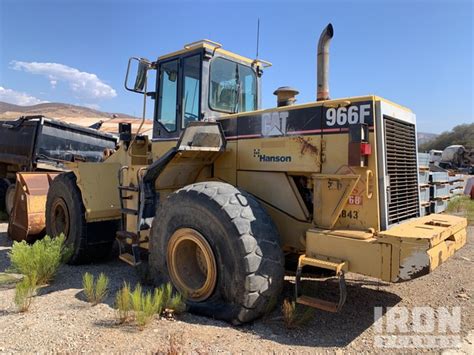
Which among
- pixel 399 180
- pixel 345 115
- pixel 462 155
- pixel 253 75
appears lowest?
pixel 399 180

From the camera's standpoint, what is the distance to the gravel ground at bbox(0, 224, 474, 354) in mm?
3418

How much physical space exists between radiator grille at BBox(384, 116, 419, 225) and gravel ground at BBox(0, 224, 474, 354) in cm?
105

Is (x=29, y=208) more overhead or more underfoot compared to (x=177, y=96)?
more underfoot

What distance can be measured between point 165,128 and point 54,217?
258 centimetres

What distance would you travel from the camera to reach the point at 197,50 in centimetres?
539

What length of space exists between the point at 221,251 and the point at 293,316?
2.96 ft

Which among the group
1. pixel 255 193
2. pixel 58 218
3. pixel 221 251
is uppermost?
pixel 255 193

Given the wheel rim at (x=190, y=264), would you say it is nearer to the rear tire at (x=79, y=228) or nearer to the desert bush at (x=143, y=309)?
the desert bush at (x=143, y=309)

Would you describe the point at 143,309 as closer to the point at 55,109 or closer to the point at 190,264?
the point at 190,264

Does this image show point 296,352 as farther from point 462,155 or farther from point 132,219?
point 462,155

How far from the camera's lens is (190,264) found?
459 centimetres

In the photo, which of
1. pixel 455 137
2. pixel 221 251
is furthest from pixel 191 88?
pixel 455 137

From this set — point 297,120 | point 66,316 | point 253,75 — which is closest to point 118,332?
point 66,316

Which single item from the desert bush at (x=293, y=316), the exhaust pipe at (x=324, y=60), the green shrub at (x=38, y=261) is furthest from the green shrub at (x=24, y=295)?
the exhaust pipe at (x=324, y=60)
